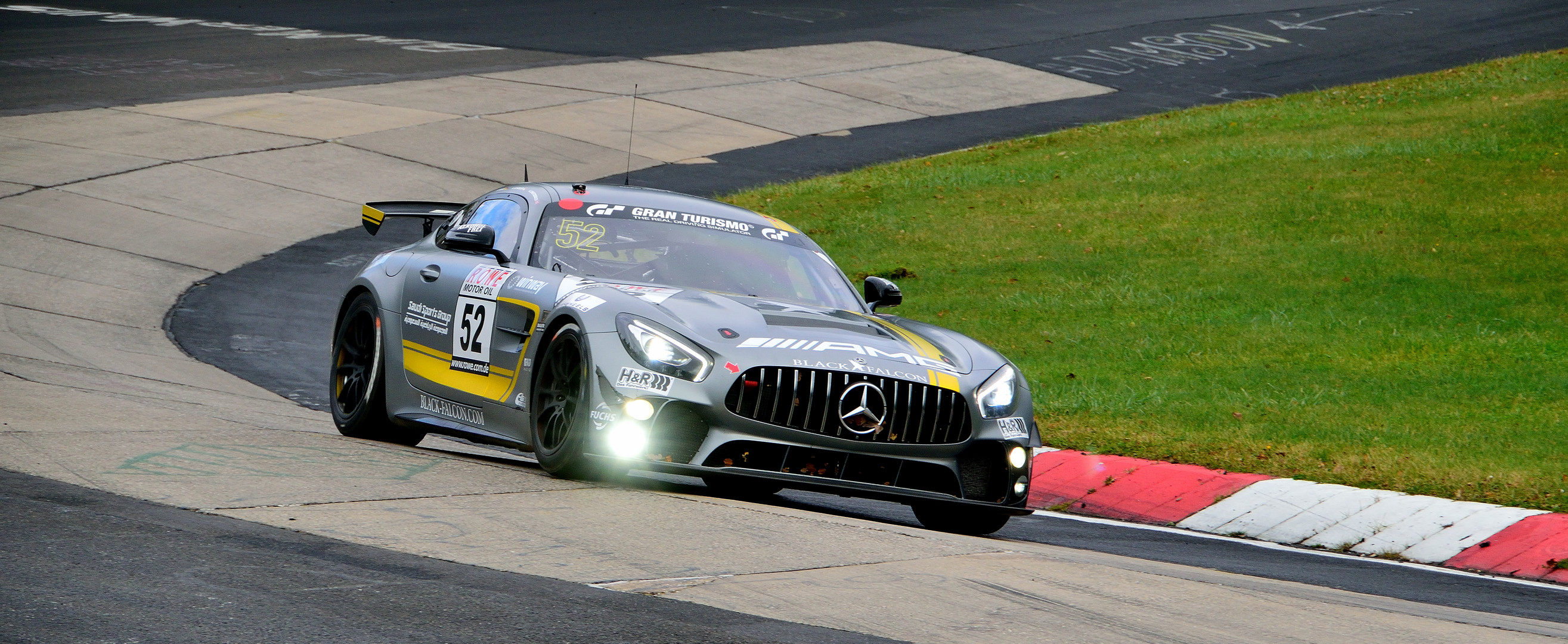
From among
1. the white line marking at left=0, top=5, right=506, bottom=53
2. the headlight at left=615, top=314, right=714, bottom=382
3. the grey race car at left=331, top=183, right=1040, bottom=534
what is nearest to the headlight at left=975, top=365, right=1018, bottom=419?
the grey race car at left=331, top=183, right=1040, bottom=534

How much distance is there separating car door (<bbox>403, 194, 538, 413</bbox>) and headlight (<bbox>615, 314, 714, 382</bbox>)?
82 centimetres

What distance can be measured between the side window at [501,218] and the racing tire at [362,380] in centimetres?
74

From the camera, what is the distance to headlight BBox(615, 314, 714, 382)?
7.02 meters

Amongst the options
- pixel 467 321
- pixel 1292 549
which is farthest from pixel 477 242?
pixel 1292 549

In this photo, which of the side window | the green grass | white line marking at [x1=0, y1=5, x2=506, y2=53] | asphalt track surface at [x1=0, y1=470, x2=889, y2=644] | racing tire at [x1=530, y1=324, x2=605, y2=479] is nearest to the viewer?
asphalt track surface at [x1=0, y1=470, x2=889, y2=644]

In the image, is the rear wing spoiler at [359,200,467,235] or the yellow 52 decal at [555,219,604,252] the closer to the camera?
the yellow 52 decal at [555,219,604,252]

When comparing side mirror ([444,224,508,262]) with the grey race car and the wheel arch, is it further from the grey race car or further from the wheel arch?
the wheel arch

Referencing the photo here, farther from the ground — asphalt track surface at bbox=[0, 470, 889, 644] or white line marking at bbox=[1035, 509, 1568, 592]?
asphalt track surface at bbox=[0, 470, 889, 644]

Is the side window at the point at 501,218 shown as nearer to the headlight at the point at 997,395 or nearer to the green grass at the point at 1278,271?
the headlight at the point at 997,395

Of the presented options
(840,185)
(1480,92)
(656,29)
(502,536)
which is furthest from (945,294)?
(656,29)

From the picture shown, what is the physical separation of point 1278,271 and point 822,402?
1015cm

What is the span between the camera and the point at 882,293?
27.9 ft

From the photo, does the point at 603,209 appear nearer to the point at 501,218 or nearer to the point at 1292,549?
the point at 501,218

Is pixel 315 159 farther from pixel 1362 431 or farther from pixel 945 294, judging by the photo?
pixel 1362 431
